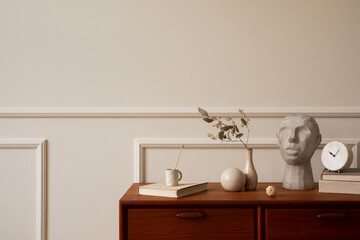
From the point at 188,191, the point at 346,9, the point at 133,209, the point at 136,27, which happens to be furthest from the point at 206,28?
the point at 133,209

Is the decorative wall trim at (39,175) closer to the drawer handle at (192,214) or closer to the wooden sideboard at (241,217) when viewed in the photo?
the wooden sideboard at (241,217)

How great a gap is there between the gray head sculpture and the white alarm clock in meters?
0.07

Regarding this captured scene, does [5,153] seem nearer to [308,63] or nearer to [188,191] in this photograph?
[188,191]

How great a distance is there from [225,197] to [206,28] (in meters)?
0.90

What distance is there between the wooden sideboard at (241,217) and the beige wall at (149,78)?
0.47 metres

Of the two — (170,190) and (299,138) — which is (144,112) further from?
(299,138)

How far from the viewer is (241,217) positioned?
1419mm

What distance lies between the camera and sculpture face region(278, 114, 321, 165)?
1559mm

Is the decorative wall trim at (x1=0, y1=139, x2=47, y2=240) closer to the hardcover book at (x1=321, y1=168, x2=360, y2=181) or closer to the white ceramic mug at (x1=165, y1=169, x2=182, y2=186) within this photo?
the white ceramic mug at (x1=165, y1=169, x2=182, y2=186)

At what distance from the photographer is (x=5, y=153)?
6.18 ft

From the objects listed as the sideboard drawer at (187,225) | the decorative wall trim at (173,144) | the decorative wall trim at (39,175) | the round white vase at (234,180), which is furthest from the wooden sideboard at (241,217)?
the decorative wall trim at (39,175)

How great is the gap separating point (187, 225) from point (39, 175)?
87 centimetres

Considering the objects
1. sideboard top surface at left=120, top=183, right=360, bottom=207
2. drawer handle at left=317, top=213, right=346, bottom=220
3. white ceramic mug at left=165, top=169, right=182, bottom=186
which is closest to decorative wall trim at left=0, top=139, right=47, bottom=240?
sideboard top surface at left=120, top=183, right=360, bottom=207

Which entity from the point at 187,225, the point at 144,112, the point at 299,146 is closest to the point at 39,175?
the point at 144,112
